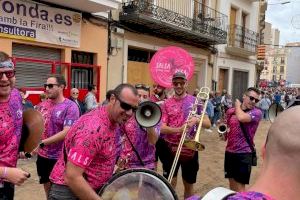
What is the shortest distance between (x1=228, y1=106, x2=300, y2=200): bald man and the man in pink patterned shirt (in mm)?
1660

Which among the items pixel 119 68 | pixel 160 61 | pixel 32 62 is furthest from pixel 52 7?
pixel 160 61

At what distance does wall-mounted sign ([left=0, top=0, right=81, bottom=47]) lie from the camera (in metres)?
8.76

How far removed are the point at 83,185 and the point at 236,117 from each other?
10.4ft

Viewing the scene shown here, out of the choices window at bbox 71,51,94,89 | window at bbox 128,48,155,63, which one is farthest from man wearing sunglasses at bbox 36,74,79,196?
window at bbox 128,48,155,63

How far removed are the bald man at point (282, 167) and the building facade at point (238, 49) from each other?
16942 mm

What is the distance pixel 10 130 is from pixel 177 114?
2.64 m

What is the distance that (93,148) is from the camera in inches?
107

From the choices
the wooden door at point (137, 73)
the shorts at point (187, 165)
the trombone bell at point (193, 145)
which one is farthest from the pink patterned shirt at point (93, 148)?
the wooden door at point (137, 73)

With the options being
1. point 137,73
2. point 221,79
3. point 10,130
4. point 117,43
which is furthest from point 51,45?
point 221,79

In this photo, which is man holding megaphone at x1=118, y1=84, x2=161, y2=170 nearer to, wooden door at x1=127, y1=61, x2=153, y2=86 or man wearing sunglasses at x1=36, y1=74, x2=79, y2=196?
man wearing sunglasses at x1=36, y1=74, x2=79, y2=196

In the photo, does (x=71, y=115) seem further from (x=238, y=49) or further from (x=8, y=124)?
(x=238, y=49)

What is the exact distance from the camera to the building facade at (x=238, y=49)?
60.7ft

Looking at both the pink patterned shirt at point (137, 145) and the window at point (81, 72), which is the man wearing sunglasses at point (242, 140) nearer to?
the pink patterned shirt at point (137, 145)

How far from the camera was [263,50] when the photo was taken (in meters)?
23.6
